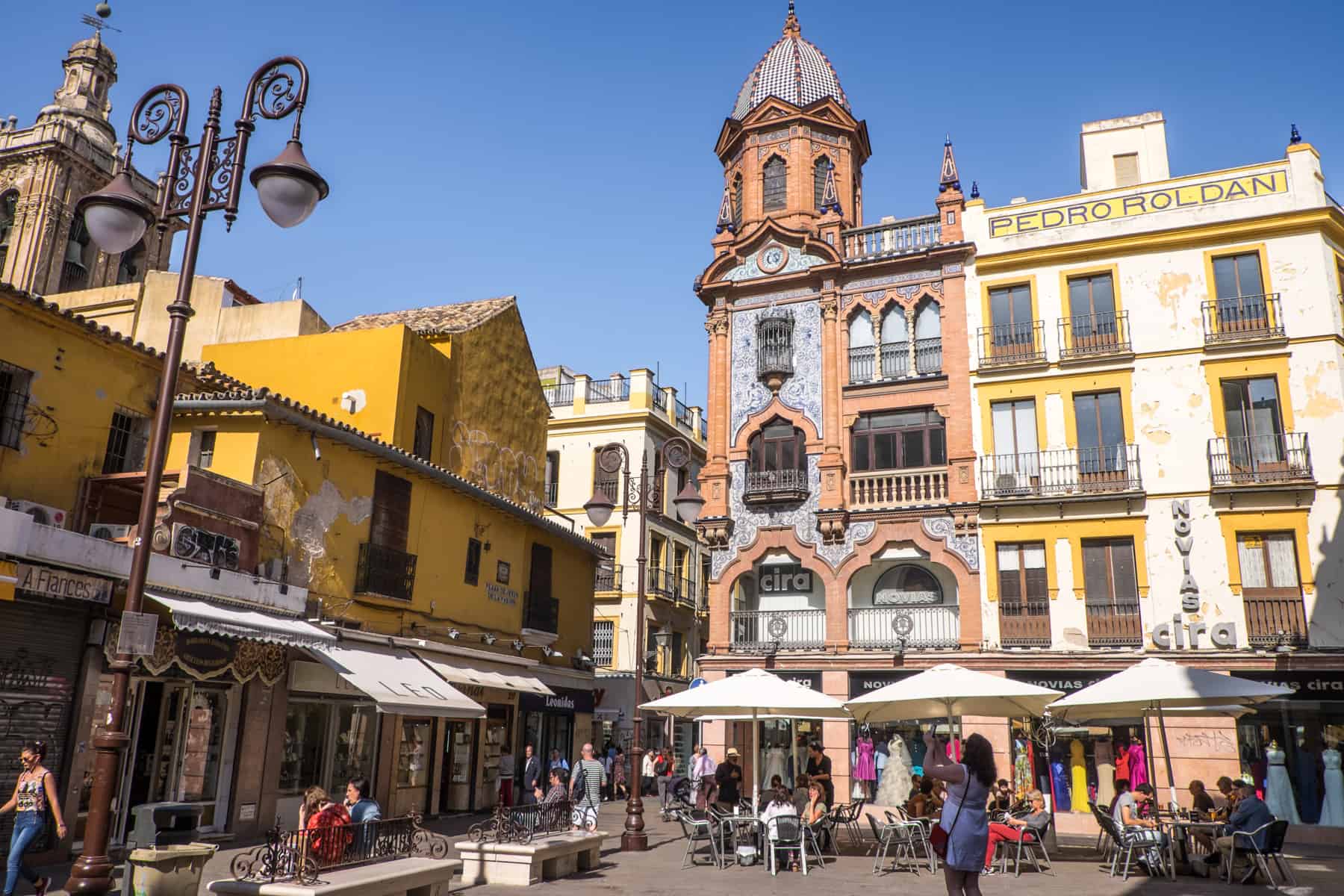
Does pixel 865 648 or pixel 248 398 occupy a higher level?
pixel 248 398

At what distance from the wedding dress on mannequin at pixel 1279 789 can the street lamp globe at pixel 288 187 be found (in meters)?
20.8

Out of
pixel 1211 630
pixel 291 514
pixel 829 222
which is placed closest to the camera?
pixel 291 514

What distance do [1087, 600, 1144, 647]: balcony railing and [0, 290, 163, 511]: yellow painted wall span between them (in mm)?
19238

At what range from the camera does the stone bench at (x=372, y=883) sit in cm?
789

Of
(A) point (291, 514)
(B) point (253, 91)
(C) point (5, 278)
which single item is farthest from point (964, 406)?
(C) point (5, 278)

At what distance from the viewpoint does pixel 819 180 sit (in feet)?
91.7

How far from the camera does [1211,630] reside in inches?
818

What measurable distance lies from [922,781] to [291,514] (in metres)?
11.6

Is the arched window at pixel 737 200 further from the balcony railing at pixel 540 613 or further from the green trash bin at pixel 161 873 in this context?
the green trash bin at pixel 161 873

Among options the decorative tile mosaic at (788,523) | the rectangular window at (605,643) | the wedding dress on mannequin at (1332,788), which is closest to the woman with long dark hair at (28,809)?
the decorative tile mosaic at (788,523)

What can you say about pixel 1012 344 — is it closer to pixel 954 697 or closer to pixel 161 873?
pixel 954 697

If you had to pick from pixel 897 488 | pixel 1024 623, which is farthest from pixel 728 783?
pixel 897 488

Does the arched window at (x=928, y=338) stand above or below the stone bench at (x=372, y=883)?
above

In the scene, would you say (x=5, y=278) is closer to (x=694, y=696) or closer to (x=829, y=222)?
(x=829, y=222)
